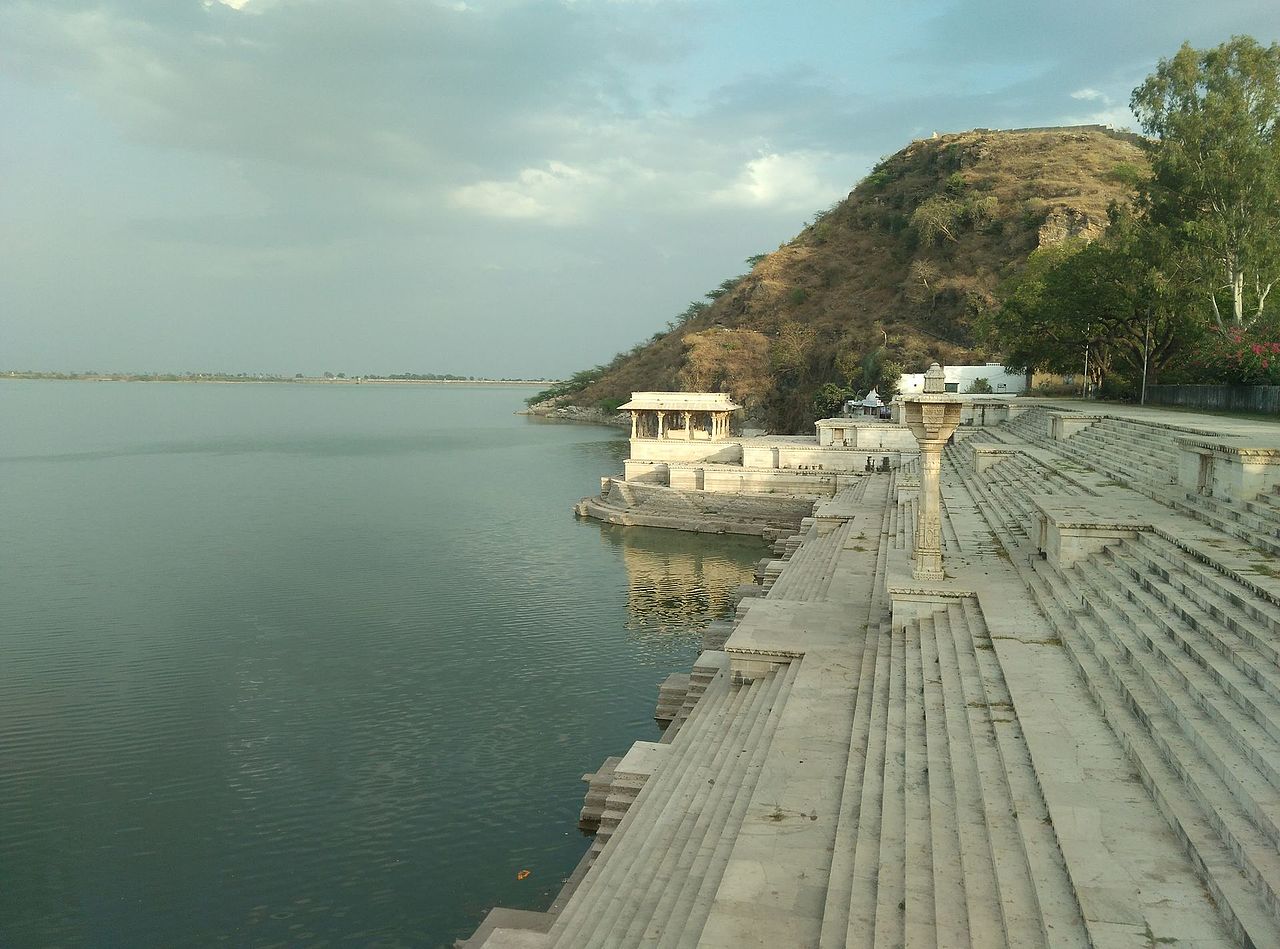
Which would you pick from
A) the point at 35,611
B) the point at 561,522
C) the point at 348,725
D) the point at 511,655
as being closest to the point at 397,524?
the point at 561,522

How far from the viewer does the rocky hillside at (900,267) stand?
72062mm

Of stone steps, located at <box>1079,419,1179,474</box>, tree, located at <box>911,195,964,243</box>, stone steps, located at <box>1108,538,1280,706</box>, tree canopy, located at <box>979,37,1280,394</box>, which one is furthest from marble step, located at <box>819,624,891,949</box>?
tree, located at <box>911,195,964,243</box>

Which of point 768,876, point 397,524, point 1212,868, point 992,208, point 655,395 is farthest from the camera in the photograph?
point 992,208

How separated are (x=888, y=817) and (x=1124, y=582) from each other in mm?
6050

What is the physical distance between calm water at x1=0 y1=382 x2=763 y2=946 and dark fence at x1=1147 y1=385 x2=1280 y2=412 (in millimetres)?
16979

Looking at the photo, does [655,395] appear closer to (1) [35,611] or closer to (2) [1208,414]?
(2) [1208,414]

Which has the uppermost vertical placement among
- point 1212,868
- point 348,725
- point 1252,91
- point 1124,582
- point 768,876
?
point 1252,91

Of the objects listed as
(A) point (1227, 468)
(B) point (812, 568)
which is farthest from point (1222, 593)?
(B) point (812, 568)

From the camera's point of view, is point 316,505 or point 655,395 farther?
point 655,395

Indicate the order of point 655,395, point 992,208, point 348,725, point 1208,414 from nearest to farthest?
1. point 348,725
2. point 1208,414
3. point 655,395
4. point 992,208

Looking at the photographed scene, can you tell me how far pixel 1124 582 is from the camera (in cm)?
1155

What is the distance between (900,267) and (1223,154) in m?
62.7

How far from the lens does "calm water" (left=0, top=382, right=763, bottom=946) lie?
11.8m

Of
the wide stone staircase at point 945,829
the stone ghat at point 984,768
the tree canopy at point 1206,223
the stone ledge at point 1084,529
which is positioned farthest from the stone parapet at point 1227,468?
the tree canopy at point 1206,223
